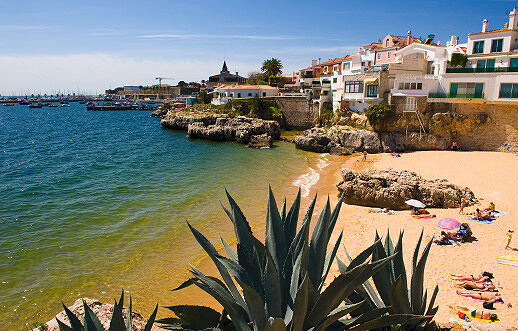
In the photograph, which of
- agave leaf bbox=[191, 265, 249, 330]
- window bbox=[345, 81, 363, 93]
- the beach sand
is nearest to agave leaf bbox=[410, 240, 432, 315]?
the beach sand

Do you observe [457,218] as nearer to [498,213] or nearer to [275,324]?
[498,213]

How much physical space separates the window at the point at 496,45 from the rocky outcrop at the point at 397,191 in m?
22.2

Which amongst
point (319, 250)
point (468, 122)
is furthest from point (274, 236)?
point (468, 122)

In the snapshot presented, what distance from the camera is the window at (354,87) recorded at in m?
40.2

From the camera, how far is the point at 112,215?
1981cm

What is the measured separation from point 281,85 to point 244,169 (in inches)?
1847

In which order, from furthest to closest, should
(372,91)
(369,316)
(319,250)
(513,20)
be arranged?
1. (372,91)
2. (513,20)
3. (319,250)
4. (369,316)

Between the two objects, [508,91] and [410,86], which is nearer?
[508,91]

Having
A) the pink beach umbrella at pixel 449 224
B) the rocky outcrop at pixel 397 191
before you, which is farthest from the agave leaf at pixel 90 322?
the rocky outcrop at pixel 397 191

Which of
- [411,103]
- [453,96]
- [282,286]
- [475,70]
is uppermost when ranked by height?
[475,70]

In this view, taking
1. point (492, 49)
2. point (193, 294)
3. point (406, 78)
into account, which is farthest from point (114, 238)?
point (492, 49)

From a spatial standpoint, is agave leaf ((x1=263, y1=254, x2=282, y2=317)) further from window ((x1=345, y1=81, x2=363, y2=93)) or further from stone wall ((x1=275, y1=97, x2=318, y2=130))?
stone wall ((x1=275, y1=97, x2=318, y2=130))

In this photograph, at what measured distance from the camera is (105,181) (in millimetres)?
27578

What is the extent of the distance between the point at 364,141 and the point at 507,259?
85.1 feet
